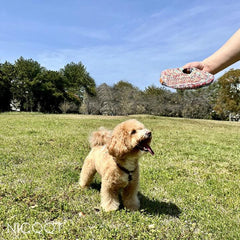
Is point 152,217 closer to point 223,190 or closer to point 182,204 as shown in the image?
point 182,204

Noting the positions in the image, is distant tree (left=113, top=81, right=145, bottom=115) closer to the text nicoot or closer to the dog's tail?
the dog's tail

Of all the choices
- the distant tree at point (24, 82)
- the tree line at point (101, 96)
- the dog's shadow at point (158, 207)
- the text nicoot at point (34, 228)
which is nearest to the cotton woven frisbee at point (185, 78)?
the dog's shadow at point (158, 207)

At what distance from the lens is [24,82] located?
1483 inches

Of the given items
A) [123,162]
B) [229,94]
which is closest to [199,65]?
[123,162]

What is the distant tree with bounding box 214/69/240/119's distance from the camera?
29953mm

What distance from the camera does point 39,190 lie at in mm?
3561

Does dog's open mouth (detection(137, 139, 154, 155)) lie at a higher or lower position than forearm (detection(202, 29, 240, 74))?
lower

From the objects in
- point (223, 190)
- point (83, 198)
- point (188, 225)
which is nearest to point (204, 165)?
point (223, 190)

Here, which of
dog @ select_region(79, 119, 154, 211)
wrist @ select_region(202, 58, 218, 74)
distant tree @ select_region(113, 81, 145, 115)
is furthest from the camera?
distant tree @ select_region(113, 81, 145, 115)

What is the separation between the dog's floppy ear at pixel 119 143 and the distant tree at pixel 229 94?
3133cm

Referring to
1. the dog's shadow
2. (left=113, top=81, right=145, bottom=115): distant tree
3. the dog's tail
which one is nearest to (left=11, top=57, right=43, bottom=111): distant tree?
(left=113, top=81, right=145, bottom=115): distant tree

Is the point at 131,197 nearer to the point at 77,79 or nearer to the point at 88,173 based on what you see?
the point at 88,173

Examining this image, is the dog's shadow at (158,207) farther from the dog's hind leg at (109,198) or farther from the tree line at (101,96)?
the tree line at (101,96)

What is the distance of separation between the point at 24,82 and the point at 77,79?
1068 centimetres
